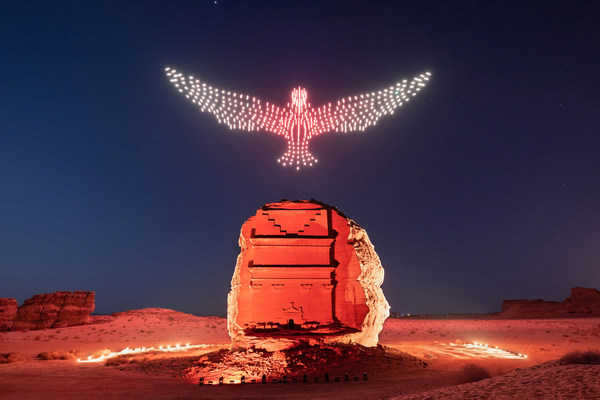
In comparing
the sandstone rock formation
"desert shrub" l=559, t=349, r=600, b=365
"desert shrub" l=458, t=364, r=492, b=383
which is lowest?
the sandstone rock formation

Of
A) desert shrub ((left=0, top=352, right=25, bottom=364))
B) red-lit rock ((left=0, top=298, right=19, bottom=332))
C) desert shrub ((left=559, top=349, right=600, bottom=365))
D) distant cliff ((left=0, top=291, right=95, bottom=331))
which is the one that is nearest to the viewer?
desert shrub ((left=559, top=349, right=600, bottom=365))

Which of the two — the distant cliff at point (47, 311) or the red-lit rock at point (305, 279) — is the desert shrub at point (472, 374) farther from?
the distant cliff at point (47, 311)

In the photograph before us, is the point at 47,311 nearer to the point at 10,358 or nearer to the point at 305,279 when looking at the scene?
the point at 10,358

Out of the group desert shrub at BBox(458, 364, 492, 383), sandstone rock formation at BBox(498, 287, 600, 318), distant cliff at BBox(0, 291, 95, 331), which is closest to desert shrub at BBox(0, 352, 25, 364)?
desert shrub at BBox(458, 364, 492, 383)

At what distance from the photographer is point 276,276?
41.0ft

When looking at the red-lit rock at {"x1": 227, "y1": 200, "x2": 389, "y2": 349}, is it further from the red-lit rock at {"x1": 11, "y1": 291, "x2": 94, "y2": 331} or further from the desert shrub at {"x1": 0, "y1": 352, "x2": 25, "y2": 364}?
the red-lit rock at {"x1": 11, "y1": 291, "x2": 94, "y2": 331}

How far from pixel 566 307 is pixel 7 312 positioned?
66723mm

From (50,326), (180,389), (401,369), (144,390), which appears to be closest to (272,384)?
(180,389)

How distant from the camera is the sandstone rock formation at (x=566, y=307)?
46.0 metres

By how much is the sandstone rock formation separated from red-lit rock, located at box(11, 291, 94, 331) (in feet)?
189

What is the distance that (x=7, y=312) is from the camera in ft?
102

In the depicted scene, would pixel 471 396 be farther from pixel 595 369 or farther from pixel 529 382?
pixel 595 369

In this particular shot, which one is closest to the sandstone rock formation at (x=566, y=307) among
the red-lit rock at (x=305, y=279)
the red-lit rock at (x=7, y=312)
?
the red-lit rock at (x=305, y=279)

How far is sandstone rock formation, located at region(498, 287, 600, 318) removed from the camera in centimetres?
4604
